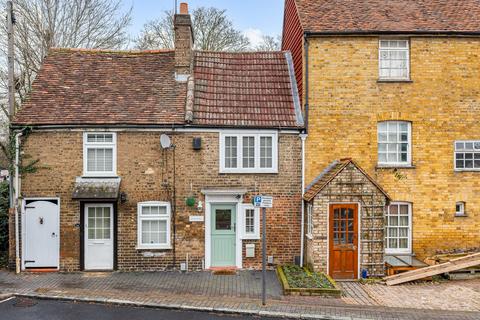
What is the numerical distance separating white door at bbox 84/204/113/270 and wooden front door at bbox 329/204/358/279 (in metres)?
7.50

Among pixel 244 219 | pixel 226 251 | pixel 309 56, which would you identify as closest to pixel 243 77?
pixel 309 56

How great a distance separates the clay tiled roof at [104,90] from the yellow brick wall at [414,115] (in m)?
5.32

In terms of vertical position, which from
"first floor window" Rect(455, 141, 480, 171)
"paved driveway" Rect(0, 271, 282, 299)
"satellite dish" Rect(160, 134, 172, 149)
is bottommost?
"paved driveway" Rect(0, 271, 282, 299)

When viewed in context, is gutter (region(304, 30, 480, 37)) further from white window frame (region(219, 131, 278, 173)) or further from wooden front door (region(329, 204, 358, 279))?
wooden front door (region(329, 204, 358, 279))

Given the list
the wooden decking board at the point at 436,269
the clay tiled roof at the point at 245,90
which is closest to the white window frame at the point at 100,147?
the clay tiled roof at the point at 245,90

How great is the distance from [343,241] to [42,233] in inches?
400

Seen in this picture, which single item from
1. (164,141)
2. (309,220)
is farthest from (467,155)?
(164,141)

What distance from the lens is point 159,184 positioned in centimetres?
1427

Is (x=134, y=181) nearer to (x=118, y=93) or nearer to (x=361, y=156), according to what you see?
(x=118, y=93)

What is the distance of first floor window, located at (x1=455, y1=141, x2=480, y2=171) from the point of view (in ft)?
48.9

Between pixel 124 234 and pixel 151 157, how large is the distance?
280 cm

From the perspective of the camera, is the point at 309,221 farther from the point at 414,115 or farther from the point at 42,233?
the point at 42,233

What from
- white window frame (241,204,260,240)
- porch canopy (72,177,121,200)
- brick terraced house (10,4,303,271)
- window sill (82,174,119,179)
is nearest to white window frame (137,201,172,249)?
brick terraced house (10,4,303,271)

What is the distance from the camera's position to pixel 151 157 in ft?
46.8
